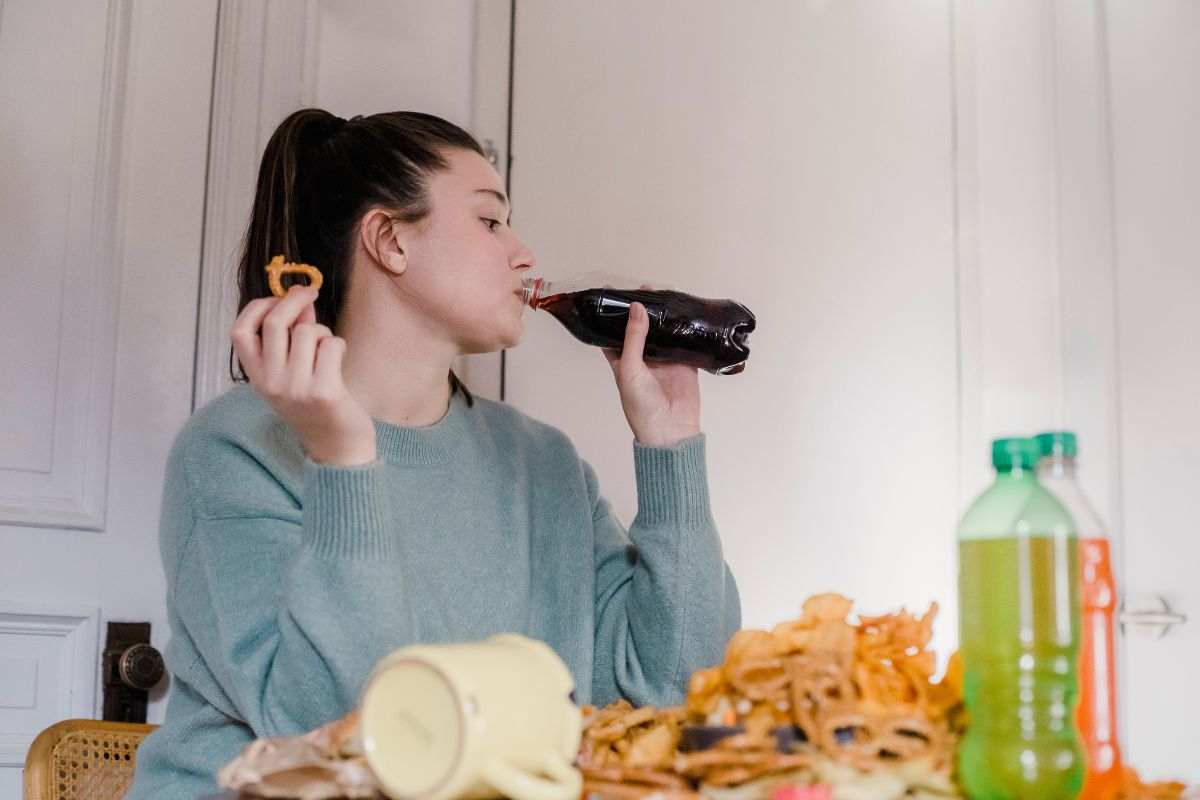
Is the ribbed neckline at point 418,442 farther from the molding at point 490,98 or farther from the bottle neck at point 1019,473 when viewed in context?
the bottle neck at point 1019,473

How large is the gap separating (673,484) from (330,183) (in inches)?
21.4

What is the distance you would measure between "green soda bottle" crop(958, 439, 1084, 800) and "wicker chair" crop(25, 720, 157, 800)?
40.2 inches

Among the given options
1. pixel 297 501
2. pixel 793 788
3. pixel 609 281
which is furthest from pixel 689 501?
pixel 793 788

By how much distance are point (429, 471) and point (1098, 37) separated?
1.12 m

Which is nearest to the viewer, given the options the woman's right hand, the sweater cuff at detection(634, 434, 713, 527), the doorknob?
the woman's right hand

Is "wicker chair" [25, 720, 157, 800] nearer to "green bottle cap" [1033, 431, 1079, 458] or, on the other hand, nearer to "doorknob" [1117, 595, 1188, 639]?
"green bottle cap" [1033, 431, 1079, 458]

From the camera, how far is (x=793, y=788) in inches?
24.8

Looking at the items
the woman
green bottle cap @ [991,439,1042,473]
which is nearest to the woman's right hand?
the woman

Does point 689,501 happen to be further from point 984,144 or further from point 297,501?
point 984,144

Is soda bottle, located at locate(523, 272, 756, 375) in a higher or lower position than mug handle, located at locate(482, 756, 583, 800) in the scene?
higher

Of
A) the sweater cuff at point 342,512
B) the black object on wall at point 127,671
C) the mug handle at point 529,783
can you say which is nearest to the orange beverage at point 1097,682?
the mug handle at point 529,783

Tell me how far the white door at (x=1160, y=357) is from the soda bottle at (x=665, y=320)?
64 cm

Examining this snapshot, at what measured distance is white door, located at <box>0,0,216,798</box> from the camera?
1.64 metres

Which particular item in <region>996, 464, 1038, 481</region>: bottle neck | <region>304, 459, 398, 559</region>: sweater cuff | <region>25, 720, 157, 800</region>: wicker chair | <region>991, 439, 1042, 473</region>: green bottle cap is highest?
<region>991, 439, 1042, 473</region>: green bottle cap
